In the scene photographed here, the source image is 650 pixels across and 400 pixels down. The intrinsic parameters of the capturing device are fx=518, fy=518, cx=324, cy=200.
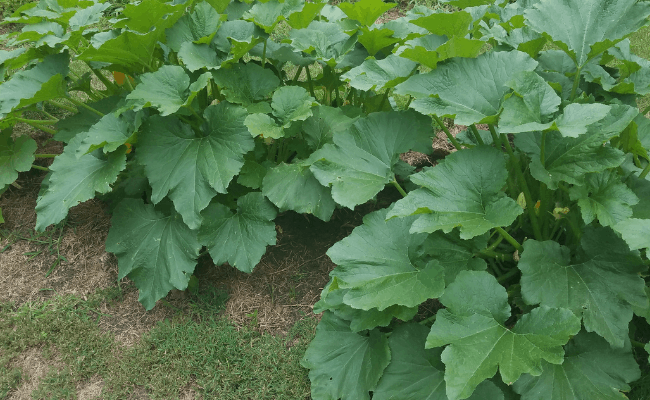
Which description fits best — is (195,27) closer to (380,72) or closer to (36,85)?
(36,85)

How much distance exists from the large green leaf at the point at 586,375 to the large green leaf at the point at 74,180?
2.06m

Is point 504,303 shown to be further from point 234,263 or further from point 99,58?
point 99,58

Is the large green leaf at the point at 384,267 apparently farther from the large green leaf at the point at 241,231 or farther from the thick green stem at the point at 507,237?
the large green leaf at the point at 241,231

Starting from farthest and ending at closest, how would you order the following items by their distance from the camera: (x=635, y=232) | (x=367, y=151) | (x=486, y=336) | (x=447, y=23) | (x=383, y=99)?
1. (x=383, y=99)
2. (x=367, y=151)
3. (x=447, y=23)
4. (x=486, y=336)
5. (x=635, y=232)

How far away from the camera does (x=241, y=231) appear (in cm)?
260

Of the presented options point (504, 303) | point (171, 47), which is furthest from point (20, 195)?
point (504, 303)

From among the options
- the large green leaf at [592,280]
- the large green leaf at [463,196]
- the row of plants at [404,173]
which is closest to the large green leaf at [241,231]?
the row of plants at [404,173]

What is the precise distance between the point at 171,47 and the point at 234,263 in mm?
1178

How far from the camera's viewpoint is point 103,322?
2787mm

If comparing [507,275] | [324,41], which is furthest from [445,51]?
[507,275]

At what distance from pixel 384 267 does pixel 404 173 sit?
1.01 metres

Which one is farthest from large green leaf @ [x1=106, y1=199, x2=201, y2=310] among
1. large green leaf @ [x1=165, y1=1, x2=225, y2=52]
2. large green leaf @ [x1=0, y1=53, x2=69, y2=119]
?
large green leaf @ [x1=165, y1=1, x2=225, y2=52]

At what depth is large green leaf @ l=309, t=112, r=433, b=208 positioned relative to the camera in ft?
7.84

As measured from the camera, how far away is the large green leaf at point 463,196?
1912mm
